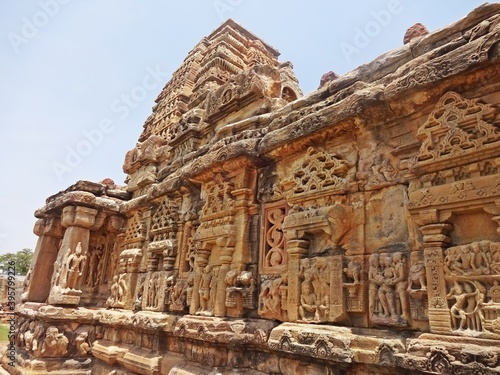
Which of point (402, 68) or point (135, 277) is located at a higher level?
point (402, 68)

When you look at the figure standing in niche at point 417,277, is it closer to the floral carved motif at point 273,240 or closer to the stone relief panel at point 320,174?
the stone relief panel at point 320,174

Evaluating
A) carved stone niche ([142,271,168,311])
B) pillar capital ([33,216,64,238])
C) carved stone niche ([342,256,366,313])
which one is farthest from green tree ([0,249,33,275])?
carved stone niche ([342,256,366,313])

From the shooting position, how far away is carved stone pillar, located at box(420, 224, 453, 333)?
2.31m

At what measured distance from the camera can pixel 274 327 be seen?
11.3ft

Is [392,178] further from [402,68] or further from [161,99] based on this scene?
[161,99]

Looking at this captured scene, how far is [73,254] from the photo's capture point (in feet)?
23.2

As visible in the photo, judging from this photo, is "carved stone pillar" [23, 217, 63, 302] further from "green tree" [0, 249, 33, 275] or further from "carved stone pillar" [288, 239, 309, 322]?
"green tree" [0, 249, 33, 275]

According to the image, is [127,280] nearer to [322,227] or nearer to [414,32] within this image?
[322,227]

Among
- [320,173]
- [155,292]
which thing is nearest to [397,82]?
[320,173]

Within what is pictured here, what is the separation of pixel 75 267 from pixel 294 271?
537cm

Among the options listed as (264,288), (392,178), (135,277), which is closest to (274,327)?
(264,288)

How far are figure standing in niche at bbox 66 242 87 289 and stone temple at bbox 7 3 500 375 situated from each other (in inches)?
25.2

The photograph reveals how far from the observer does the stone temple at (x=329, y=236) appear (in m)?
2.37

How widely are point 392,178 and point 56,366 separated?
21.6 feet
